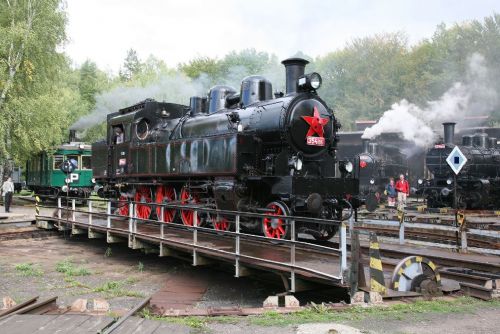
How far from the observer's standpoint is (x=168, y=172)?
12148 mm

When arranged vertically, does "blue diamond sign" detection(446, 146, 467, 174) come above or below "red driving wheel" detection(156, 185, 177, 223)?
above

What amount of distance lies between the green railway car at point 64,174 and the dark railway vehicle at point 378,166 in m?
13.1

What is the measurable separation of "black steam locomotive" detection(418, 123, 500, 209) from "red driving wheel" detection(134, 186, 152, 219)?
13.0 m

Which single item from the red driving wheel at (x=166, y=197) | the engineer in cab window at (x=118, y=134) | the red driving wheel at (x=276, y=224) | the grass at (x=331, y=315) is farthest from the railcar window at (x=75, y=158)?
the grass at (x=331, y=315)

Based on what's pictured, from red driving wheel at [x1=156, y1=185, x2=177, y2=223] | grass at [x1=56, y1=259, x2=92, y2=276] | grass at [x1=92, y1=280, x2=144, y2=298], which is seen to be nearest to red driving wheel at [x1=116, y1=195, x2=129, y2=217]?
red driving wheel at [x1=156, y1=185, x2=177, y2=223]

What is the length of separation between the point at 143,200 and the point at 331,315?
905 cm

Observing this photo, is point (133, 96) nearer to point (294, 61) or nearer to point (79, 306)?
point (294, 61)

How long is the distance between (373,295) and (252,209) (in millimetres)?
4239

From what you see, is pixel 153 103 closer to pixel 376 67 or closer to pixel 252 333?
pixel 252 333

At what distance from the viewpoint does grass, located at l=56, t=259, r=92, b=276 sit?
10344 mm

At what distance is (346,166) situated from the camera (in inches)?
406

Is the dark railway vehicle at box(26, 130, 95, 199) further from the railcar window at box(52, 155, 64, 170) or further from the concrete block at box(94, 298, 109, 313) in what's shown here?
the concrete block at box(94, 298, 109, 313)

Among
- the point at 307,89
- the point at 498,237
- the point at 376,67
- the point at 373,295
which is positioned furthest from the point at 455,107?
the point at 373,295

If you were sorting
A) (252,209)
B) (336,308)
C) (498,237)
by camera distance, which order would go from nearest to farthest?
1. (336,308)
2. (252,209)
3. (498,237)
